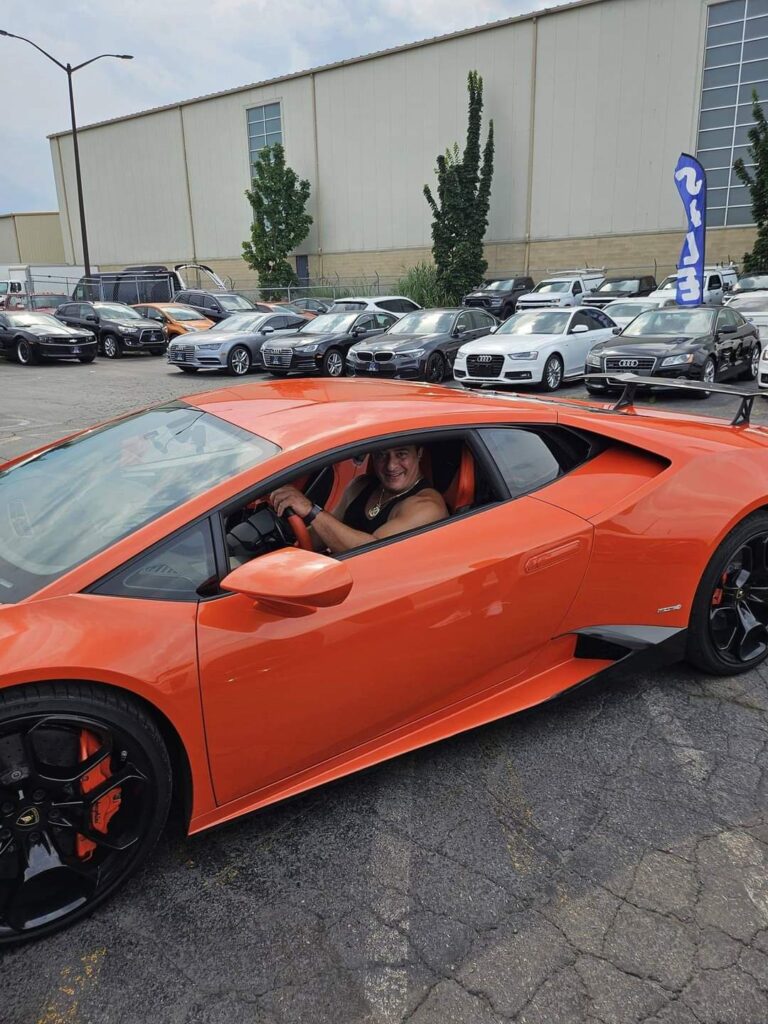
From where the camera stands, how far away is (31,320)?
19.0m

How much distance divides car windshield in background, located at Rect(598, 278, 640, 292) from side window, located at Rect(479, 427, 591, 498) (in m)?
22.0

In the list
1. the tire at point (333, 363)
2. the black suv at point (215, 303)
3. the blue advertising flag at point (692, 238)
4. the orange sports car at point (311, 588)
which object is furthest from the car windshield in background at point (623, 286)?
the orange sports car at point (311, 588)

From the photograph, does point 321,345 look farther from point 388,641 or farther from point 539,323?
point 388,641

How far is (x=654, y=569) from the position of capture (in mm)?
2811

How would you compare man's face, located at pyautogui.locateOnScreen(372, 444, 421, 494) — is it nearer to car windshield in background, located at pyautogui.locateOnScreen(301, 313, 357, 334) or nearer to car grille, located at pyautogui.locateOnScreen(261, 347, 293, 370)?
car grille, located at pyautogui.locateOnScreen(261, 347, 293, 370)

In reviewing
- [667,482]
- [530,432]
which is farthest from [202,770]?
[667,482]

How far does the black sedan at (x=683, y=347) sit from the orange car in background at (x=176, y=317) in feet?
41.5

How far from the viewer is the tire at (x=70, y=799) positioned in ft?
5.76

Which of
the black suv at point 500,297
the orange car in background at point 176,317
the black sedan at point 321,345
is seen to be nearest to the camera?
the black sedan at point 321,345

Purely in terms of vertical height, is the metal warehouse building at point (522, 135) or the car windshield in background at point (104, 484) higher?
the metal warehouse building at point (522, 135)

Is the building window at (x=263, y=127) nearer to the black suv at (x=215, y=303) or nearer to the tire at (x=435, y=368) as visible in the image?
the black suv at (x=215, y=303)

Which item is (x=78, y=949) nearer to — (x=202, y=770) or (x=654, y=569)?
(x=202, y=770)

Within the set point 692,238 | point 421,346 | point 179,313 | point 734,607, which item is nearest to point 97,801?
point 734,607

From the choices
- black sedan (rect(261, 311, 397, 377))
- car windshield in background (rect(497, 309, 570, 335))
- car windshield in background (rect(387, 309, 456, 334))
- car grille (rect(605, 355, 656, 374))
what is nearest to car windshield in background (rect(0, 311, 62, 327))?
black sedan (rect(261, 311, 397, 377))
